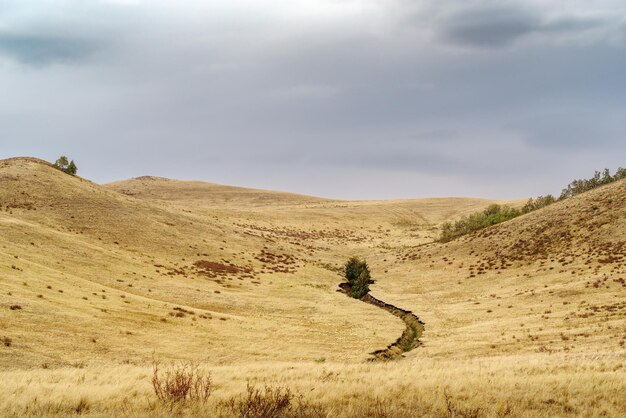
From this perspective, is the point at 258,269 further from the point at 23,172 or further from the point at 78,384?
the point at 78,384

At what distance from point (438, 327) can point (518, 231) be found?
43.6m

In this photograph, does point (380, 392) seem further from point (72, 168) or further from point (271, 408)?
point (72, 168)

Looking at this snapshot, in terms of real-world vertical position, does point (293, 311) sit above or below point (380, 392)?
below

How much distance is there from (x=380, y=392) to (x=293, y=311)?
37.0 m

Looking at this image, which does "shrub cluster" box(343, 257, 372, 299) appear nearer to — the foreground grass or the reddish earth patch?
the reddish earth patch

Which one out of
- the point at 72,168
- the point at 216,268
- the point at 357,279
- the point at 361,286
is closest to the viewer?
the point at 216,268

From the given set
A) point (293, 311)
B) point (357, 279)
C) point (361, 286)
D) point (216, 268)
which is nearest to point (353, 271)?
point (357, 279)

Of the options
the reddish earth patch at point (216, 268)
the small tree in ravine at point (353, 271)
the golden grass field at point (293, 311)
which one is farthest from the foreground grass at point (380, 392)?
the small tree in ravine at point (353, 271)

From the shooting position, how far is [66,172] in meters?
97.9

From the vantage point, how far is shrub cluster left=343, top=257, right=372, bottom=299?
6575 centimetres

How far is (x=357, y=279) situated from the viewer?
2857 inches

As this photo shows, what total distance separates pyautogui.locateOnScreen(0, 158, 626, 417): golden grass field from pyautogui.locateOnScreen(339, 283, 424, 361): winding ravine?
2.88 ft

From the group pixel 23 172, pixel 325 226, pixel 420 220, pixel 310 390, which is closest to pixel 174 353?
pixel 310 390

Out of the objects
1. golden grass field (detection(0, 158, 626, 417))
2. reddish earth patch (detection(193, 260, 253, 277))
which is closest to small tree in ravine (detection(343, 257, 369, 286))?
golden grass field (detection(0, 158, 626, 417))
